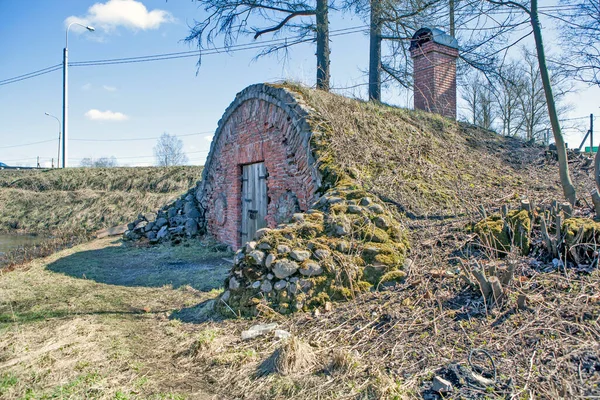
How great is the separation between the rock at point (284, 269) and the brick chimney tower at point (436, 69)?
8.61m

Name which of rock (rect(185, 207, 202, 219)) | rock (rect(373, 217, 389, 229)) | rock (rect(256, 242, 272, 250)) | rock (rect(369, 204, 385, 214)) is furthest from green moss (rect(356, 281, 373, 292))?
rock (rect(185, 207, 202, 219))

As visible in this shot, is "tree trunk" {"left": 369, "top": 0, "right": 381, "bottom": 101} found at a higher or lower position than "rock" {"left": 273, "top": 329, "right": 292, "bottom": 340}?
higher

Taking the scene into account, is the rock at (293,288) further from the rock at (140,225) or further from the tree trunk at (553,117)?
the rock at (140,225)

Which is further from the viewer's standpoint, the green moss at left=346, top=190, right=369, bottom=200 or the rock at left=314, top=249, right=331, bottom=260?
the green moss at left=346, top=190, right=369, bottom=200

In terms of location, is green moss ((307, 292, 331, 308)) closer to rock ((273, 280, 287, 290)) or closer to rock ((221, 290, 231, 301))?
rock ((273, 280, 287, 290))

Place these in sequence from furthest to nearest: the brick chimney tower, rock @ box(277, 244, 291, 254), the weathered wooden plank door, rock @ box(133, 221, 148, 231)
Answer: rock @ box(133, 221, 148, 231) < the brick chimney tower < the weathered wooden plank door < rock @ box(277, 244, 291, 254)

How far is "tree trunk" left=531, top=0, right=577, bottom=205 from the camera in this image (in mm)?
5301

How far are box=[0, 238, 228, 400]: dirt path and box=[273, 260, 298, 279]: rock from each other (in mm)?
1056

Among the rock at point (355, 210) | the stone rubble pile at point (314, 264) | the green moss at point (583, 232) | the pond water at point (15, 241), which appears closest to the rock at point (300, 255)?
the stone rubble pile at point (314, 264)

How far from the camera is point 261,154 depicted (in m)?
8.30

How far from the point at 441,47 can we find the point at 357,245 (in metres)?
8.87

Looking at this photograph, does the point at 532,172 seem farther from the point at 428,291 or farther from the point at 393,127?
the point at 428,291

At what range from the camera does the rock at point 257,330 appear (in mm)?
3697

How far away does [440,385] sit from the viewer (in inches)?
98.7
